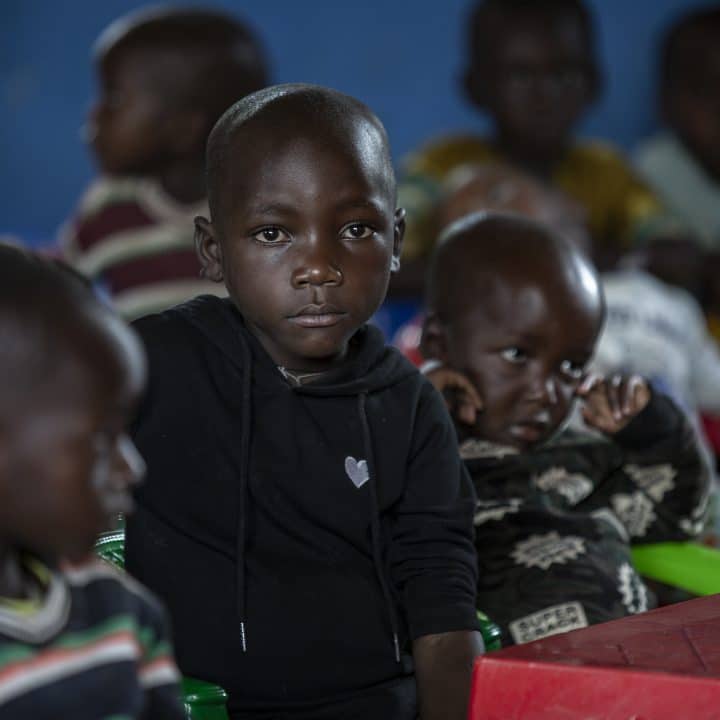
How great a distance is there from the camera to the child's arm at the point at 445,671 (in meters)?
1.53

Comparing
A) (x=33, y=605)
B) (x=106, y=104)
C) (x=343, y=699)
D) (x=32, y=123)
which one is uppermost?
(x=32, y=123)

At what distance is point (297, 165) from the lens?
5.01 ft

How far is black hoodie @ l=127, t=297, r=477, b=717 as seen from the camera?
1515 mm

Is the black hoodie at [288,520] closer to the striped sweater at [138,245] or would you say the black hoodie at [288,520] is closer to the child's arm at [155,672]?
the child's arm at [155,672]

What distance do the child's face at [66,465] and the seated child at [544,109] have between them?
2889 mm

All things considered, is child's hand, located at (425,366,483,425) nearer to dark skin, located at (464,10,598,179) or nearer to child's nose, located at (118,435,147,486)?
child's nose, located at (118,435,147,486)

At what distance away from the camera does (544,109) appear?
3.96 metres

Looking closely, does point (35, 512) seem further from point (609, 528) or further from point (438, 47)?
point (438, 47)

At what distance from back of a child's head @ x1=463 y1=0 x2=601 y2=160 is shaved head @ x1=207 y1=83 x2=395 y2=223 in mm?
2435

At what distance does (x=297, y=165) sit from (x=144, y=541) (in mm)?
435

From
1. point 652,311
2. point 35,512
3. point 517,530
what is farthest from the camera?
point 652,311

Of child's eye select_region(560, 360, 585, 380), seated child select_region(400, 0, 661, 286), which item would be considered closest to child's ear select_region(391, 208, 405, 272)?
child's eye select_region(560, 360, 585, 380)

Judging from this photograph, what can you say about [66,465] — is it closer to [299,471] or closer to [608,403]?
[299,471]

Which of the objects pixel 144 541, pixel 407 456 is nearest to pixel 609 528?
pixel 407 456
